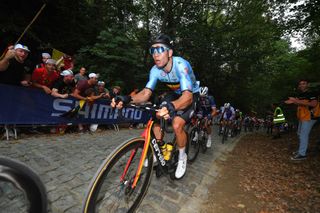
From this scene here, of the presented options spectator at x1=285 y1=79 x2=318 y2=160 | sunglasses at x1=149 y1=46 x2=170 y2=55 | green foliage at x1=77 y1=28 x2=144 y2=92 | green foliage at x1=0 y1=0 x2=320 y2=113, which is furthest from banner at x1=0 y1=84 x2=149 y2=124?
spectator at x1=285 y1=79 x2=318 y2=160

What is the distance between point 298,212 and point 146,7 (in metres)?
21.3

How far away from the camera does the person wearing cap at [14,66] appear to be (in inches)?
234

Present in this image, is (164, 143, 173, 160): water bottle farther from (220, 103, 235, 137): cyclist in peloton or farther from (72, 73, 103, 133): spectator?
(220, 103, 235, 137): cyclist in peloton

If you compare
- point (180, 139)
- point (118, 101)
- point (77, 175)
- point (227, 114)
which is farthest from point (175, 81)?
point (227, 114)

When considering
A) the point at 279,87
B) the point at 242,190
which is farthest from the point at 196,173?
the point at 279,87

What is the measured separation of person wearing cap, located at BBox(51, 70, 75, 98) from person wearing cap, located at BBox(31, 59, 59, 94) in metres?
0.17

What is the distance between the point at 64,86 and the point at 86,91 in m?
0.93

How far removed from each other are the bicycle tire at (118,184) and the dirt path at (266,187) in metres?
1.31

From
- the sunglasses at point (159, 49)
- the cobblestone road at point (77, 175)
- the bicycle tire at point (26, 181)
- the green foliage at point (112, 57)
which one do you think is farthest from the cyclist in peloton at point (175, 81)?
the green foliage at point (112, 57)

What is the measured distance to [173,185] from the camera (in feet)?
14.3

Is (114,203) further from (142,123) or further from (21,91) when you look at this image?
(142,123)

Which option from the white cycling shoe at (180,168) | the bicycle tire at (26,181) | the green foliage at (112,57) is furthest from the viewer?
the green foliage at (112,57)

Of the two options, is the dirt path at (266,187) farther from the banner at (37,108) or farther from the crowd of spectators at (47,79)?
the crowd of spectators at (47,79)

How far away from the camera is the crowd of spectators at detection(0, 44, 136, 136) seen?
6.10 metres
